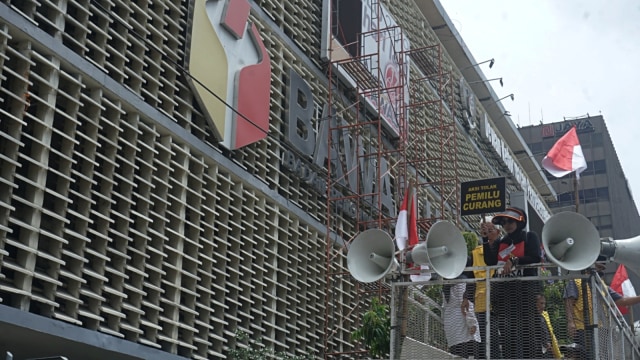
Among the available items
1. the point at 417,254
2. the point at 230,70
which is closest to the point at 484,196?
the point at 230,70

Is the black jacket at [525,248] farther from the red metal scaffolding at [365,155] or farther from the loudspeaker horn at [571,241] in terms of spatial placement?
the red metal scaffolding at [365,155]

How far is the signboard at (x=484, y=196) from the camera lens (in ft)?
55.5

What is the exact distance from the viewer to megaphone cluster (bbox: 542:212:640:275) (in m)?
10.4

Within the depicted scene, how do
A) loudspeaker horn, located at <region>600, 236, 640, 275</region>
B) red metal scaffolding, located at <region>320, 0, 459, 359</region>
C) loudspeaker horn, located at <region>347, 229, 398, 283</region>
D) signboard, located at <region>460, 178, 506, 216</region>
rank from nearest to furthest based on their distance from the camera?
loudspeaker horn, located at <region>600, 236, 640, 275</region> < loudspeaker horn, located at <region>347, 229, 398, 283</region> < signboard, located at <region>460, 178, 506, 216</region> < red metal scaffolding, located at <region>320, 0, 459, 359</region>

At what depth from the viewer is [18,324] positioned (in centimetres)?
1216

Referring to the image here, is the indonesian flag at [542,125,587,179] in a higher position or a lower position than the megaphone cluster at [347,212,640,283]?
higher

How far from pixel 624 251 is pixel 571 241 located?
2.03 feet

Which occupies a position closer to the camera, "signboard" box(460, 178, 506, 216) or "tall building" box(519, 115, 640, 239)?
"signboard" box(460, 178, 506, 216)

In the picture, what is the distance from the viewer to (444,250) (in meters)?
11.2

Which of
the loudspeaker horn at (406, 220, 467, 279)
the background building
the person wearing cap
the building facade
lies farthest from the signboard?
the background building

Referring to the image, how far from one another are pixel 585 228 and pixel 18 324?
23.8 ft

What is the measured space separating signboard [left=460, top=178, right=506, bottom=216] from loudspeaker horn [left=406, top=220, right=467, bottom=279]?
17.9 ft

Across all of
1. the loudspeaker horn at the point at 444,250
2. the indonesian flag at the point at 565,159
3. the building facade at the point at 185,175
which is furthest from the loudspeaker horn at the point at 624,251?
the building facade at the point at 185,175

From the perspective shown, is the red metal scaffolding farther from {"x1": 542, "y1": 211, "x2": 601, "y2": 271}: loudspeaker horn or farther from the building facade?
{"x1": 542, "y1": 211, "x2": 601, "y2": 271}: loudspeaker horn
